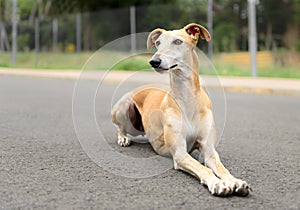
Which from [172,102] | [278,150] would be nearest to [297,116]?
[278,150]

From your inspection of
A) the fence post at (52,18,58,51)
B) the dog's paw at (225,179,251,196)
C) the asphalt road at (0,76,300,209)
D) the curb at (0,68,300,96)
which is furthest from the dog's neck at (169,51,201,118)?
the fence post at (52,18,58,51)

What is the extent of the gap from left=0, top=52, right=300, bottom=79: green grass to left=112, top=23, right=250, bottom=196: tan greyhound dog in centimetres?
15

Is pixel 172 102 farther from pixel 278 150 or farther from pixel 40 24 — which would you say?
pixel 40 24

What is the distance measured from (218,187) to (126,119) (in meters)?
1.81

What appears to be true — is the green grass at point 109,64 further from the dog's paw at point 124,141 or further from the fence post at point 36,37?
the dog's paw at point 124,141

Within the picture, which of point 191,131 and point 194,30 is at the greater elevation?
point 194,30

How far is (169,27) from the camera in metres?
22.2

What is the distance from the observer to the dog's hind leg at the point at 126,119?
4.52m

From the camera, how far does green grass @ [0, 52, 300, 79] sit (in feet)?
12.3

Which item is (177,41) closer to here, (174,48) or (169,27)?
(174,48)

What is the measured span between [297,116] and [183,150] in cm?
445

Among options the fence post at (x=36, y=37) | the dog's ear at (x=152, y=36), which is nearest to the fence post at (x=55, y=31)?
the fence post at (x=36, y=37)

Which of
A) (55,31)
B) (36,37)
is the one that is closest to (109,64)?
(55,31)

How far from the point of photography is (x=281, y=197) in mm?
→ 2996
